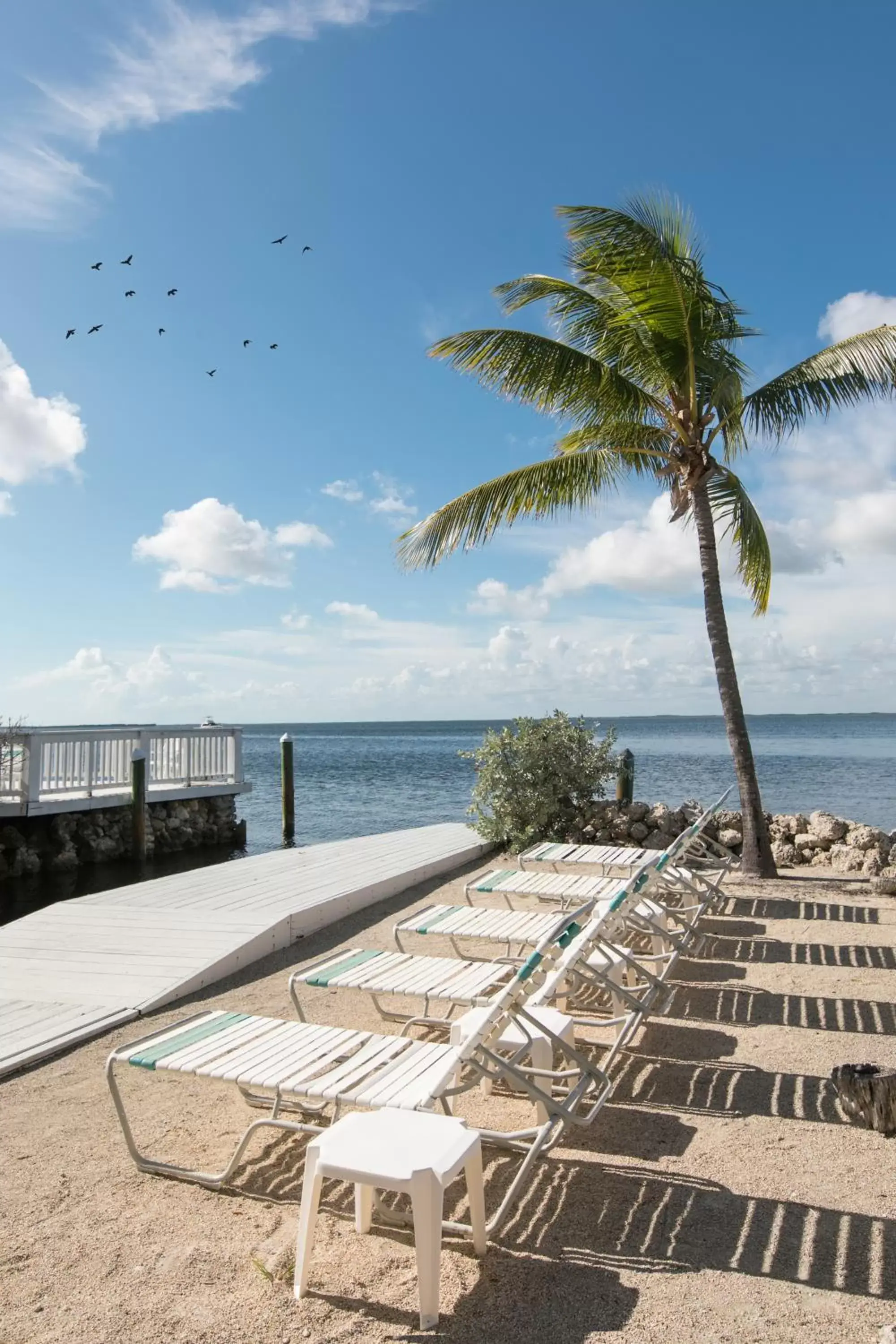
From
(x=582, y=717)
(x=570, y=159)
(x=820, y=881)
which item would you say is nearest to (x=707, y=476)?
(x=582, y=717)

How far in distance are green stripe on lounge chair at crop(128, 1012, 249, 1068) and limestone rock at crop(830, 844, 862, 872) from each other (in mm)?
7618

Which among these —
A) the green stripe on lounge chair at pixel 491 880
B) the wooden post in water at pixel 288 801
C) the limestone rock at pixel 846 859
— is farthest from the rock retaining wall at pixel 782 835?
the wooden post in water at pixel 288 801

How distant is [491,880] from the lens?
22.9 ft

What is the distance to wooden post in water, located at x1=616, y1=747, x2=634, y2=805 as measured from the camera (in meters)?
11.6

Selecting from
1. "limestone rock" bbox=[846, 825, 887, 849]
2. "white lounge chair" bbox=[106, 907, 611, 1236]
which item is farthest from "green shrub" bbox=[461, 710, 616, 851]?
"white lounge chair" bbox=[106, 907, 611, 1236]

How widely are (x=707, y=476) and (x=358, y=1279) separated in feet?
26.4

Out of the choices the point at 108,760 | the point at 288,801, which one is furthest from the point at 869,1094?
the point at 288,801

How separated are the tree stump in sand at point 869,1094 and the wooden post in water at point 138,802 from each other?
39.5 feet

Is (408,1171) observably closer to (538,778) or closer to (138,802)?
(538,778)

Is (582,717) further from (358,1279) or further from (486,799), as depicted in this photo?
(358,1279)

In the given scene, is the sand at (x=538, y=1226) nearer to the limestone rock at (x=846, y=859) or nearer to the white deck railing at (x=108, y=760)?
the limestone rock at (x=846, y=859)

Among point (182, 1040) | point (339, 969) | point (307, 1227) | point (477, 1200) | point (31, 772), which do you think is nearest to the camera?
point (307, 1227)

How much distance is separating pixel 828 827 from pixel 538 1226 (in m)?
8.19

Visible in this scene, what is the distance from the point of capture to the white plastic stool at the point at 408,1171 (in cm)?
239
